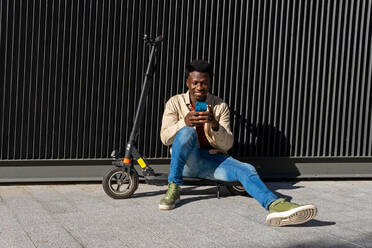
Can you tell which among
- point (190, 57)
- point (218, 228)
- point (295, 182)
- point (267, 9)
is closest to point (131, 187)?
point (218, 228)

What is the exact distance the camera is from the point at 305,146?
22.2 ft

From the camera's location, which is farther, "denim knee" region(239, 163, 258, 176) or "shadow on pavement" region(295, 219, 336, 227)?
"denim knee" region(239, 163, 258, 176)

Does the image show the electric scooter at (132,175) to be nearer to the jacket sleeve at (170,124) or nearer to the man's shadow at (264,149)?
the jacket sleeve at (170,124)

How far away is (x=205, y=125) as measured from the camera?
17.3 feet

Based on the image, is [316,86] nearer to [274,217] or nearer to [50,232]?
[274,217]

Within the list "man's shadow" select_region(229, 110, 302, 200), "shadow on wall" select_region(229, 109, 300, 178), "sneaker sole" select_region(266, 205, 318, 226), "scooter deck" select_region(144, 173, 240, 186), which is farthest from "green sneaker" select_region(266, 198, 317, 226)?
"shadow on wall" select_region(229, 109, 300, 178)

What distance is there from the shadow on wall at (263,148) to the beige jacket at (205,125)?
3.66ft

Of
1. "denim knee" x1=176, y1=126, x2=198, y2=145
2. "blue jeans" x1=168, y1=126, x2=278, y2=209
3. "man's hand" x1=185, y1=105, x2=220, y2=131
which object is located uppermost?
"man's hand" x1=185, y1=105, x2=220, y2=131

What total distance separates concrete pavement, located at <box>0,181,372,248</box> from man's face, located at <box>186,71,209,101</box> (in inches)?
41.0

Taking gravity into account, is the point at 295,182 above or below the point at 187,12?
below

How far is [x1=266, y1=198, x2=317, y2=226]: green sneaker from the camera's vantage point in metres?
4.34

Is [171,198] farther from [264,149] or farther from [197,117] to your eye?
[264,149]

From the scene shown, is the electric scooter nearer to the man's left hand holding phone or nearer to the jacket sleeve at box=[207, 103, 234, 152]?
the jacket sleeve at box=[207, 103, 234, 152]

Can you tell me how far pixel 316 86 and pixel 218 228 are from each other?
3.02 metres
